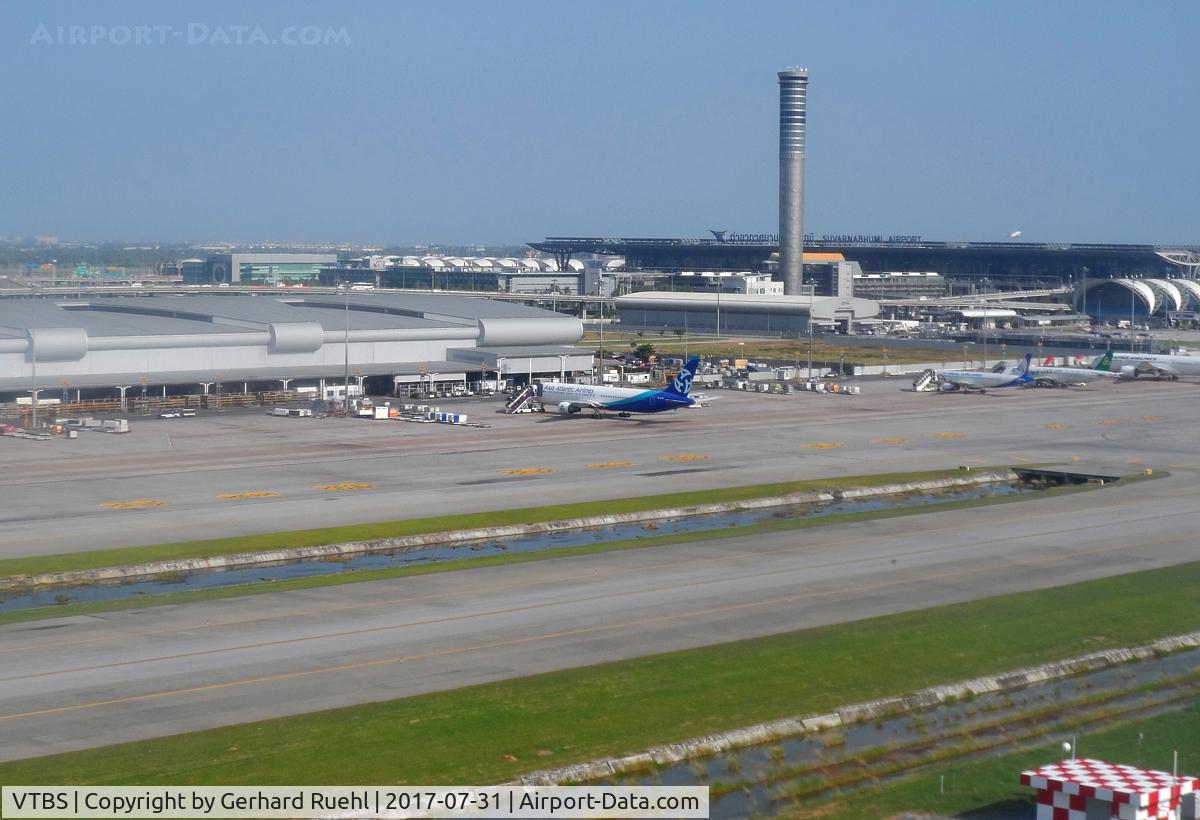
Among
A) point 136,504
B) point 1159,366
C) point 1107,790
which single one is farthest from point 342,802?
point 1159,366

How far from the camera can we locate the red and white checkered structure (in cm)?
2077

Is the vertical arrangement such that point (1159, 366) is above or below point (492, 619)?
above

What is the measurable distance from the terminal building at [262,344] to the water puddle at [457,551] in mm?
45837

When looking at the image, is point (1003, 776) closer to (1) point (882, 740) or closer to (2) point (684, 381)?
(1) point (882, 740)

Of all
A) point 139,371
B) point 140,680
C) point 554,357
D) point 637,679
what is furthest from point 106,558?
point 554,357

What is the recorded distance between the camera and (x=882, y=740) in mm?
27828

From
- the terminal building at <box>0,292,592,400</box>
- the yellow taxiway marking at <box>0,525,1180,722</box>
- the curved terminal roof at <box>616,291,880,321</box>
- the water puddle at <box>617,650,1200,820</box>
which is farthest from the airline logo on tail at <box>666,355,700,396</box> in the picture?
the curved terminal roof at <box>616,291,880,321</box>

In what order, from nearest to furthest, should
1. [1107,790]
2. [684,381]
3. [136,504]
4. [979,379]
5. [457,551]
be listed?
[1107,790] < [457,551] < [136,504] < [684,381] < [979,379]

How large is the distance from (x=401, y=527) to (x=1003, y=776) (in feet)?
98.7

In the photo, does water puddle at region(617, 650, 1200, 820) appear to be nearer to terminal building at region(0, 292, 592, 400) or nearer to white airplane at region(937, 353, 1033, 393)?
terminal building at region(0, 292, 592, 400)

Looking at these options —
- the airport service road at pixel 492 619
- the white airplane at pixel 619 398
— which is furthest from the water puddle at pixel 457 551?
the white airplane at pixel 619 398

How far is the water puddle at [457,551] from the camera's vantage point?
4178 centimetres

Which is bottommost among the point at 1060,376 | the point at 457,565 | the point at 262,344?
the point at 457,565

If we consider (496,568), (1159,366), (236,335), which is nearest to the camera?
(496,568)
